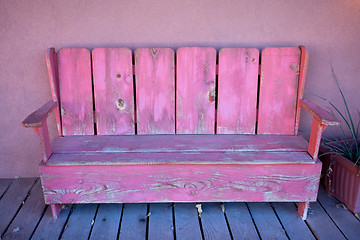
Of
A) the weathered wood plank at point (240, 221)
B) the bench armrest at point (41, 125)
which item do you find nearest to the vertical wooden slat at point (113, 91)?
the bench armrest at point (41, 125)

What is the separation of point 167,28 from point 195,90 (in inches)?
18.3

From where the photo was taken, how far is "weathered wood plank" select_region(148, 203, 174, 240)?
1.83 meters

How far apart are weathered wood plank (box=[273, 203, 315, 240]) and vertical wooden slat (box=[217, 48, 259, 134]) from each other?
54 cm

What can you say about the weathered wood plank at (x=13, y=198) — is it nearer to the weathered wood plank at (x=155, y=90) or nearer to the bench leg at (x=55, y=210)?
the bench leg at (x=55, y=210)

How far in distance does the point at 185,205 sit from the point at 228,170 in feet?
1.48

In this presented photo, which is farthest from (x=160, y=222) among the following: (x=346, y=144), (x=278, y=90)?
(x=346, y=144)

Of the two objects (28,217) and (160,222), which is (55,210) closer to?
(28,217)

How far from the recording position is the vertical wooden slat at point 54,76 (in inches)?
80.1

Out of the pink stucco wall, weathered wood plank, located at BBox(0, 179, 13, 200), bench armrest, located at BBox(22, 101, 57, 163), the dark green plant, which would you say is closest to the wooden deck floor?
weathered wood plank, located at BBox(0, 179, 13, 200)

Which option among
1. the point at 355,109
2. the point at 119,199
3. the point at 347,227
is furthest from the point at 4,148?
the point at 355,109

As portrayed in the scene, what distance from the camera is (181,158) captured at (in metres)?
1.84

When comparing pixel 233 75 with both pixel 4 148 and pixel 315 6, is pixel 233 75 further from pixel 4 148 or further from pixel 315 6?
pixel 4 148

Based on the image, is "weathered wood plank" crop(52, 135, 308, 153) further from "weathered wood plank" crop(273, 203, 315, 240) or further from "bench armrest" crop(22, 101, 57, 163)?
"weathered wood plank" crop(273, 203, 315, 240)

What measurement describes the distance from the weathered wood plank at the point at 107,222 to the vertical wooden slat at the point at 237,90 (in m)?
0.87
